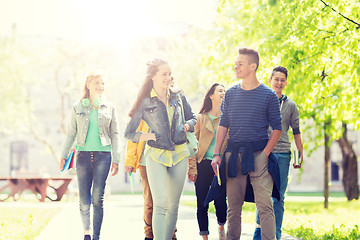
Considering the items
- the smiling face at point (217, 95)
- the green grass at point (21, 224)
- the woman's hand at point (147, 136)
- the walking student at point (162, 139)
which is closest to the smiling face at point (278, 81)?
the smiling face at point (217, 95)

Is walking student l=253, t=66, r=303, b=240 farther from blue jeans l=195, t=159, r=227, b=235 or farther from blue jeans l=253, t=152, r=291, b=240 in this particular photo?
blue jeans l=195, t=159, r=227, b=235

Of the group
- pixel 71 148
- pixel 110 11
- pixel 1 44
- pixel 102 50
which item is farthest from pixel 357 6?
pixel 1 44

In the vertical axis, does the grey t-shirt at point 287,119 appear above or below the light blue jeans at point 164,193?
above

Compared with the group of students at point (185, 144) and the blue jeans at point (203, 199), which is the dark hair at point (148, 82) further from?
the blue jeans at point (203, 199)

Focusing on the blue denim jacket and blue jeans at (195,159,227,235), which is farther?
blue jeans at (195,159,227,235)

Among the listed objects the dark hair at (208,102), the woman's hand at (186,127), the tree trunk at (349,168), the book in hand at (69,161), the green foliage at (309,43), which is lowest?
the tree trunk at (349,168)

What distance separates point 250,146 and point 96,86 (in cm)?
249

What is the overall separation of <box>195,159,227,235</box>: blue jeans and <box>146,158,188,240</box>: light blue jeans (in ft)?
4.30

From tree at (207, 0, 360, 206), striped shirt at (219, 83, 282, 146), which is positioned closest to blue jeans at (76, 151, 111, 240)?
striped shirt at (219, 83, 282, 146)

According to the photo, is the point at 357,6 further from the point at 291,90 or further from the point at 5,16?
the point at 5,16

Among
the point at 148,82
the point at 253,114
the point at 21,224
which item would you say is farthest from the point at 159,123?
the point at 21,224

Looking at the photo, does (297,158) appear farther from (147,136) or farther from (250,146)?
(147,136)

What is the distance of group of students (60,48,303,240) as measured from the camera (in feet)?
20.0

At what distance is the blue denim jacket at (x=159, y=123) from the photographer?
6543 mm
